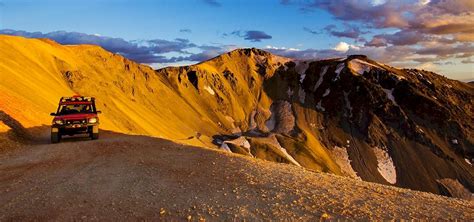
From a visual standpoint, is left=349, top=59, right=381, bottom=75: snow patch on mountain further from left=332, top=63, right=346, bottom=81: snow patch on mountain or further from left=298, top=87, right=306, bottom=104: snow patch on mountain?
left=298, top=87, right=306, bottom=104: snow patch on mountain

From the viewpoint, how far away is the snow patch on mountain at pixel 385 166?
112938mm

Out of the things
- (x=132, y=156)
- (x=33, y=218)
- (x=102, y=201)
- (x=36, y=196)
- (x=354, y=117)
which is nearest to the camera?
(x=33, y=218)

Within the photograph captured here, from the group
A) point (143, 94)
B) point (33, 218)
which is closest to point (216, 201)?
point (33, 218)

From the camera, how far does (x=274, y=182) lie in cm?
1404

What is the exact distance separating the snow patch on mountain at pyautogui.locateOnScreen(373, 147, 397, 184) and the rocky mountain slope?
31 cm

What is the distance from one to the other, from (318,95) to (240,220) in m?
149

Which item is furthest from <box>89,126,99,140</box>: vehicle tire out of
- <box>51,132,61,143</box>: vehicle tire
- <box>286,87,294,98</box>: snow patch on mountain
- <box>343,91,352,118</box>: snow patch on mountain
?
<box>286,87,294,98</box>: snow patch on mountain

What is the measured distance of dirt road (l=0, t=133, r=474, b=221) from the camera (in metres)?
11.4

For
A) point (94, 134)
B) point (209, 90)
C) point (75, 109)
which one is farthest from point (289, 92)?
point (94, 134)

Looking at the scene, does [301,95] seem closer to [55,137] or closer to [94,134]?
[94,134]

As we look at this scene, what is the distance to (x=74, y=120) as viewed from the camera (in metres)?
24.6

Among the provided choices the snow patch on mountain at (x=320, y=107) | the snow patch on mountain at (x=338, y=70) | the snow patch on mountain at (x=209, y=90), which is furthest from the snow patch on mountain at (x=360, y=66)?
the snow patch on mountain at (x=209, y=90)

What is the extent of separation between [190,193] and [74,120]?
14.3 meters

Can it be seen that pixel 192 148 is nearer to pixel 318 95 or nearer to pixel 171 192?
pixel 171 192
